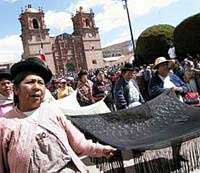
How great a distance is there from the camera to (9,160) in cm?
232

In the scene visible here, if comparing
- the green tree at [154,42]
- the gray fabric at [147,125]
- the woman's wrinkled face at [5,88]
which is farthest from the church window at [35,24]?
the woman's wrinkled face at [5,88]

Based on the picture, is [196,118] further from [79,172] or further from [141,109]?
[79,172]

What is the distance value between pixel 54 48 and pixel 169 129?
3553 inches

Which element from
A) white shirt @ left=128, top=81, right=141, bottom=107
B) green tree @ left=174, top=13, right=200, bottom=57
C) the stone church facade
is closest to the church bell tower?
the stone church facade

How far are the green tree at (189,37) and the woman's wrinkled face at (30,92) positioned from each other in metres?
28.4

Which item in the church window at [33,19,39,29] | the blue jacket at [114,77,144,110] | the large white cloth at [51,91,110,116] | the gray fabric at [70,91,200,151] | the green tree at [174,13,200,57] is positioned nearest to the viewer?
the gray fabric at [70,91,200,151]

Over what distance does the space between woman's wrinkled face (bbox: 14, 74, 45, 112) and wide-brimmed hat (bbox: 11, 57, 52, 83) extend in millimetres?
Result: 41

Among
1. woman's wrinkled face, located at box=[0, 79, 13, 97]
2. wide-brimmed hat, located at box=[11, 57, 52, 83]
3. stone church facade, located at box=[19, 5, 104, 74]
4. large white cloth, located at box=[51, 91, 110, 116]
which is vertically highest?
stone church facade, located at box=[19, 5, 104, 74]

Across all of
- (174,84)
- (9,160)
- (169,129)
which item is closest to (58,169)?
(9,160)

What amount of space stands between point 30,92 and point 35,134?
298 millimetres

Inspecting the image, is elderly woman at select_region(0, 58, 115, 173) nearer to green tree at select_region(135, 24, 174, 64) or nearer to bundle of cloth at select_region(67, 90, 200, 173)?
bundle of cloth at select_region(67, 90, 200, 173)

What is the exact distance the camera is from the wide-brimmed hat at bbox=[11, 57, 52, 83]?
2.57 m

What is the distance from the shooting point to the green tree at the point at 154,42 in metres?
35.1

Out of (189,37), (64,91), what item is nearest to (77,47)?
(189,37)
